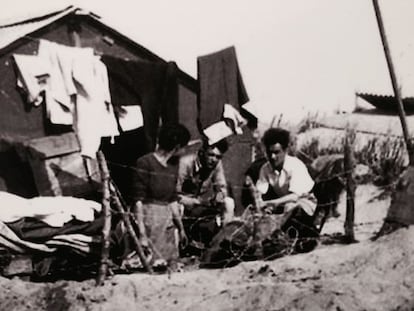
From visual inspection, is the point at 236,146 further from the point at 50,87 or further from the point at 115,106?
the point at 50,87

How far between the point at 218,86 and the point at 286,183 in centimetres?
262

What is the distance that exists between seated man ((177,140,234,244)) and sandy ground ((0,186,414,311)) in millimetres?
1018

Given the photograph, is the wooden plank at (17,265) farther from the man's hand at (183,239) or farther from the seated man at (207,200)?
the seated man at (207,200)

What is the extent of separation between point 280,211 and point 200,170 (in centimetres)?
118

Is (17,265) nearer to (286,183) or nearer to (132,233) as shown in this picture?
(132,233)

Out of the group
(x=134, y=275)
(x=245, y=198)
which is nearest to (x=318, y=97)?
(x=245, y=198)

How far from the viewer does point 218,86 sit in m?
9.38

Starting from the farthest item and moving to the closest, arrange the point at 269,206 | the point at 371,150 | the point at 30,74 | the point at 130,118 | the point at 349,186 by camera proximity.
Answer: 1. the point at 371,150
2. the point at 130,118
3. the point at 30,74
4. the point at 349,186
5. the point at 269,206

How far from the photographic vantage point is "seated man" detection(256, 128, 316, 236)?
23.0 feet

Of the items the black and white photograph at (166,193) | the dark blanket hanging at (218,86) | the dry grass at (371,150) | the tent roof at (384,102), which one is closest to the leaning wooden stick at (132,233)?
the black and white photograph at (166,193)

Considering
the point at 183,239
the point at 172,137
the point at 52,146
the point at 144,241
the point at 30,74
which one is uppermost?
the point at 30,74

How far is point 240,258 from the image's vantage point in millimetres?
7043

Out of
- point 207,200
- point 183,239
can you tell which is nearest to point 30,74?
point 207,200

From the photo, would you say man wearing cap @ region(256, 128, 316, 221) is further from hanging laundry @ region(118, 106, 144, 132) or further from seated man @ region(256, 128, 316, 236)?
hanging laundry @ region(118, 106, 144, 132)
